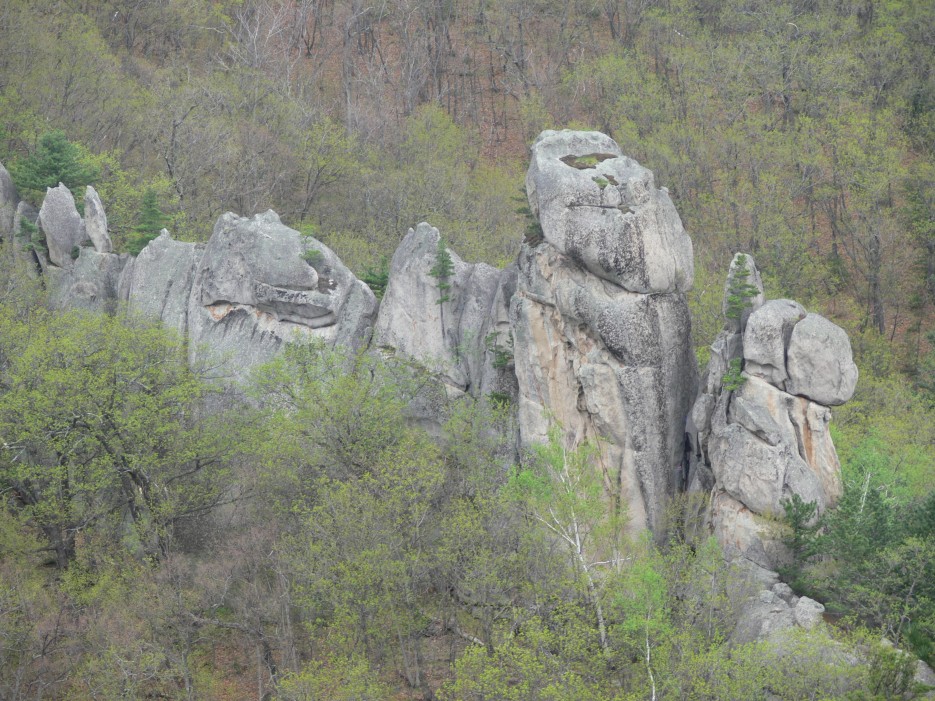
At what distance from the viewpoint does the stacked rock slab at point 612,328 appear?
3212 centimetres

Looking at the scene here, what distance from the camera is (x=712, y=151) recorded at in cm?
5428

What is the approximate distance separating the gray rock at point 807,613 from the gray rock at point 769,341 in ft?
21.6

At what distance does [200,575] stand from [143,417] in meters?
5.33

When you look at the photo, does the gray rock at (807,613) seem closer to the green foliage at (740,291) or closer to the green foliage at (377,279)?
the green foliage at (740,291)

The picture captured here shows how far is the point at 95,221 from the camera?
132 feet

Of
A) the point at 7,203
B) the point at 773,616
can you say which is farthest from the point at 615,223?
the point at 7,203

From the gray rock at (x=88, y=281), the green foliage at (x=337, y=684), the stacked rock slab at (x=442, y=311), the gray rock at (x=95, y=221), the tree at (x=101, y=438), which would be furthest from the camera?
the gray rock at (x=95, y=221)

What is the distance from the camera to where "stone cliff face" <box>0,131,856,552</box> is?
3025 centimetres

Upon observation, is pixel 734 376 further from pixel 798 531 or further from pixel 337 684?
pixel 337 684

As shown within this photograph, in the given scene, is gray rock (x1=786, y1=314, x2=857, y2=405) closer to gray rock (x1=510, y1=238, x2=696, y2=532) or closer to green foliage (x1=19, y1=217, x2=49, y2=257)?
gray rock (x1=510, y1=238, x2=696, y2=532)

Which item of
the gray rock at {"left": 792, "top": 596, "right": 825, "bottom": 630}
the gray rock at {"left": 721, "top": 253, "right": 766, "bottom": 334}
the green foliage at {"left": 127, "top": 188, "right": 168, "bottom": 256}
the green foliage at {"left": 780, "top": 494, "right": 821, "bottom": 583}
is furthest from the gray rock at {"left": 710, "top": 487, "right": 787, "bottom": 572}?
the green foliage at {"left": 127, "top": 188, "right": 168, "bottom": 256}

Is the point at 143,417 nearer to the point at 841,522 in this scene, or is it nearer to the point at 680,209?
the point at 841,522

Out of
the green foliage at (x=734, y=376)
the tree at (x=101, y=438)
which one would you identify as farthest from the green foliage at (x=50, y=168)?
the green foliage at (x=734, y=376)

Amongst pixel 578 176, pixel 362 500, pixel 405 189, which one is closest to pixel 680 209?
pixel 405 189
